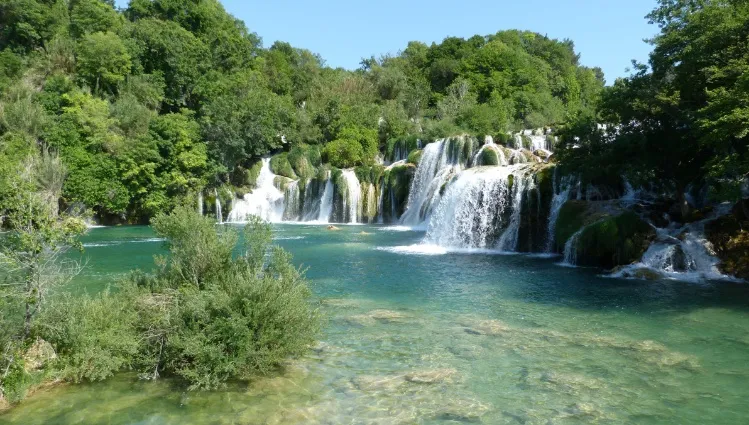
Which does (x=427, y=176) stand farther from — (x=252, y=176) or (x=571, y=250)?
(x=571, y=250)

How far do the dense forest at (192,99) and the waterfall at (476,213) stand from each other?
8266 millimetres

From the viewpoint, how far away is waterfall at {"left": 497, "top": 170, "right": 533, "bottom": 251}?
2323 cm

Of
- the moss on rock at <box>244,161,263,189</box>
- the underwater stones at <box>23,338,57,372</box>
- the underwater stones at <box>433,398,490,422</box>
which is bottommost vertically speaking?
the underwater stones at <box>433,398,490,422</box>

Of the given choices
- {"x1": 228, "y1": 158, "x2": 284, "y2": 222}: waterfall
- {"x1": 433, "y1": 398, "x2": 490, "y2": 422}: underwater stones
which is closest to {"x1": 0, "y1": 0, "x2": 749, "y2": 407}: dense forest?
{"x1": 228, "y1": 158, "x2": 284, "y2": 222}: waterfall

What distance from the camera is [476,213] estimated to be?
2458cm

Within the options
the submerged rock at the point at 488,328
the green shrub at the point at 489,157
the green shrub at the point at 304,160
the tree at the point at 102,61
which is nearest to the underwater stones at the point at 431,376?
the submerged rock at the point at 488,328

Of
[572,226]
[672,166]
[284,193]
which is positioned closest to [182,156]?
[284,193]

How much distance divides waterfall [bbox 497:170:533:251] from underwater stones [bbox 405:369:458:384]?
1565 cm

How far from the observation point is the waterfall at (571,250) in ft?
62.4

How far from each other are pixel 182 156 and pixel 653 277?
31.2 meters

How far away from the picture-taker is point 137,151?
35938 millimetres

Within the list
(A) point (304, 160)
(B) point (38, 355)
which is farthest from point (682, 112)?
(A) point (304, 160)

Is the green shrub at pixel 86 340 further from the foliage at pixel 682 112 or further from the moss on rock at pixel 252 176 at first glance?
the moss on rock at pixel 252 176

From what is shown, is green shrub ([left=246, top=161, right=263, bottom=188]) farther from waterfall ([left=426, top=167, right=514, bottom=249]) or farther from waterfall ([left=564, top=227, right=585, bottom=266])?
waterfall ([left=564, top=227, right=585, bottom=266])
